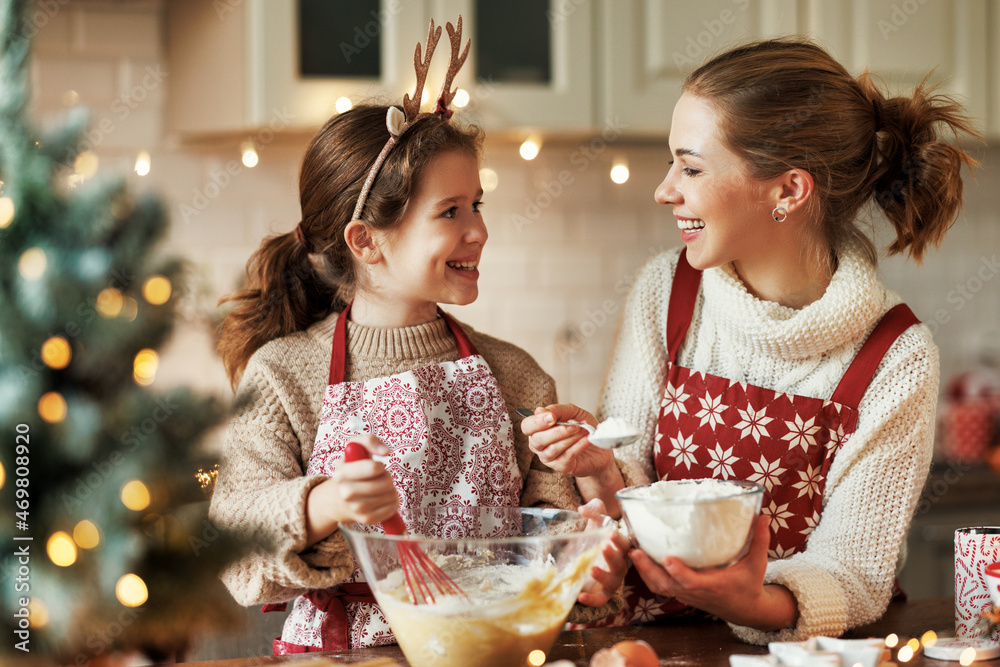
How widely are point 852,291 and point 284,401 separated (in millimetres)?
810

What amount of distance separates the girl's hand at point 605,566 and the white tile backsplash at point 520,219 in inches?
45.1

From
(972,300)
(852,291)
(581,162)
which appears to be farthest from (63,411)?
(972,300)

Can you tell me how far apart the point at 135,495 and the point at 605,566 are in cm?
56

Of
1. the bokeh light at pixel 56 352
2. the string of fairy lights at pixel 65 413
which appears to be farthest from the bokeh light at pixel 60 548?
the bokeh light at pixel 56 352

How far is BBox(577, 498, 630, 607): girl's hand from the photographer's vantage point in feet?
3.41

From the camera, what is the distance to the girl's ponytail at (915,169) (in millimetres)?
1352

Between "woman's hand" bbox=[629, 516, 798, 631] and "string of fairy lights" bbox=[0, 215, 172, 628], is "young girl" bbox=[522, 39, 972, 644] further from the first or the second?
"string of fairy lights" bbox=[0, 215, 172, 628]

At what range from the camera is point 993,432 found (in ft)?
8.34

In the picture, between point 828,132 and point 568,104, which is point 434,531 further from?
point 568,104

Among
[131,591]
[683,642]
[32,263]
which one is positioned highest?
[32,263]

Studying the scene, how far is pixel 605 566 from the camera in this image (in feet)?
3.44

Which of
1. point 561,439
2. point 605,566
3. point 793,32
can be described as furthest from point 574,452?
point 793,32

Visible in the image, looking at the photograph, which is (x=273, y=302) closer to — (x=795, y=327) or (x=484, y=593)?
(x=484, y=593)

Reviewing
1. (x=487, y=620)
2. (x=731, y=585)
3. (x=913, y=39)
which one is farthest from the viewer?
(x=913, y=39)
